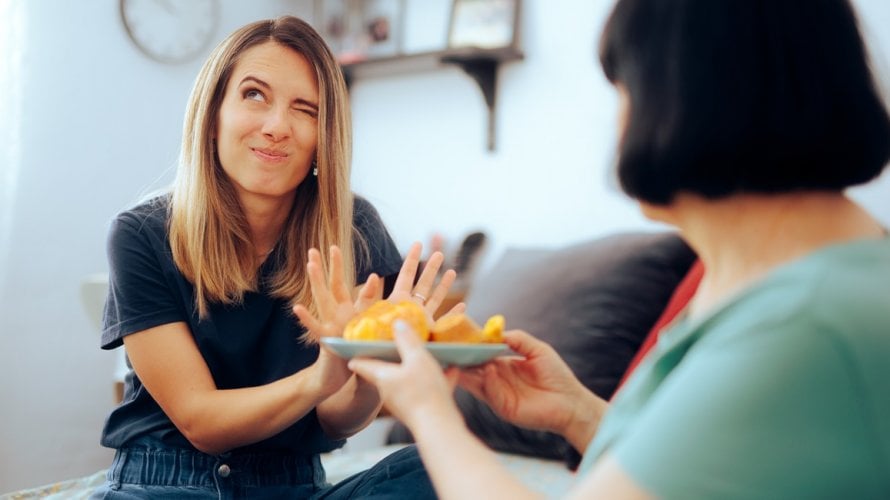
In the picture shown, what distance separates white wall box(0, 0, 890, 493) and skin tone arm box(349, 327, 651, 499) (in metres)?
1.47

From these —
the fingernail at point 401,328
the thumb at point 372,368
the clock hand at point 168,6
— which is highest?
the clock hand at point 168,6

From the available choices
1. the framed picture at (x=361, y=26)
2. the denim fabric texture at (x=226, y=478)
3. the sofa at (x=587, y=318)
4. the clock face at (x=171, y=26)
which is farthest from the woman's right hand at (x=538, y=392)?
the clock face at (x=171, y=26)

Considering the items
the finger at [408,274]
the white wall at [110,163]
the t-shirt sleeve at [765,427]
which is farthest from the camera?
the white wall at [110,163]

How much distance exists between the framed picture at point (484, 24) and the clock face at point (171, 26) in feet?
2.86

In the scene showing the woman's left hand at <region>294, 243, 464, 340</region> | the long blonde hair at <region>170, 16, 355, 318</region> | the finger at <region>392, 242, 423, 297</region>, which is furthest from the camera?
the long blonde hair at <region>170, 16, 355, 318</region>

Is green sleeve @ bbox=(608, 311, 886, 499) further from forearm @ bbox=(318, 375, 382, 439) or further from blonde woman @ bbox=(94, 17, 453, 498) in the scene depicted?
forearm @ bbox=(318, 375, 382, 439)

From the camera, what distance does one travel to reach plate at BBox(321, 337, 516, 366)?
38.8 inches

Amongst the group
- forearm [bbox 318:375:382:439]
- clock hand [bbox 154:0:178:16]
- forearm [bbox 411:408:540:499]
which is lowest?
forearm [bbox 318:375:382:439]

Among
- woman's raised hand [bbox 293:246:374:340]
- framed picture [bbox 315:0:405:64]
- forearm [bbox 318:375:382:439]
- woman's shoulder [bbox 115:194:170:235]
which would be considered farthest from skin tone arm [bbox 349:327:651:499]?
framed picture [bbox 315:0:405:64]

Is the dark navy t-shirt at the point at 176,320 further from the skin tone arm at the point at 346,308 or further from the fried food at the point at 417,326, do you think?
the fried food at the point at 417,326

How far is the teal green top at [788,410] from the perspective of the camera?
682 millimetres

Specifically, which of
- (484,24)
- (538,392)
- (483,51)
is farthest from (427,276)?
(484,24)

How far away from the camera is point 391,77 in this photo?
333 centimetres

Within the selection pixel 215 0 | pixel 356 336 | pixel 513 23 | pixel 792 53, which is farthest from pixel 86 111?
pixel 792 53
